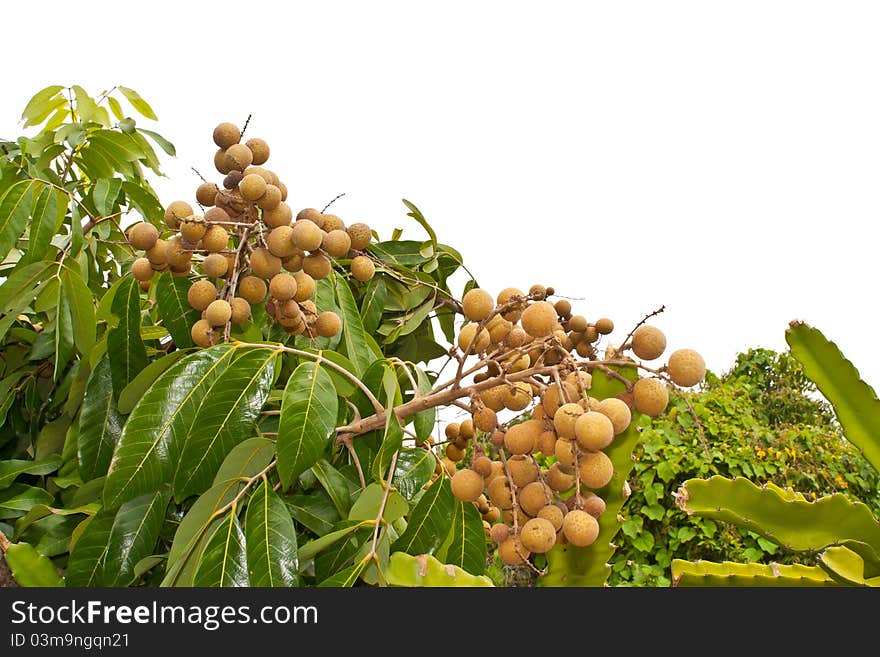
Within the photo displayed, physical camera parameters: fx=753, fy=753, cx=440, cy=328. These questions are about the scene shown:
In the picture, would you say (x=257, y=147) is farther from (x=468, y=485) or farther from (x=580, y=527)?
(x=580, y=527)

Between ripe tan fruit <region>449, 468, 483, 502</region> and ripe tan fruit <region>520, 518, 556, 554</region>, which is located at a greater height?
ripe tan fruit <region>449, 468, 483, 502</region>

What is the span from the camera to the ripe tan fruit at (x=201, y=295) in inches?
36.7

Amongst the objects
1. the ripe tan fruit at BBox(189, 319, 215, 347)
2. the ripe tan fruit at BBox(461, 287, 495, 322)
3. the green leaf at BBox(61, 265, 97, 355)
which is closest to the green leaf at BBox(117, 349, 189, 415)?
the ripe tan fruit at BBox(189, 319, 215, 347)

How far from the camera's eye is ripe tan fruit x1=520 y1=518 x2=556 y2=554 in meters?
0.74

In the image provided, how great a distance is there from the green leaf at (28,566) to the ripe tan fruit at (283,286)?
45 cm

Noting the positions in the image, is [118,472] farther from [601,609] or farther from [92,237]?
[92,237]

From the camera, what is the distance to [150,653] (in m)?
0.68

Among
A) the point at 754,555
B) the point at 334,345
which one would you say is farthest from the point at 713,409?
the point at 334,345

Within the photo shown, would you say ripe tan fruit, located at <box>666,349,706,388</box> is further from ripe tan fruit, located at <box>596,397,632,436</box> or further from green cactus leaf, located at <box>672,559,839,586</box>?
green cactus leaf, located at <box>672,559,839,586</box>

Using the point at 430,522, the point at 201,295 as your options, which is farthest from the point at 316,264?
the point at 430,522

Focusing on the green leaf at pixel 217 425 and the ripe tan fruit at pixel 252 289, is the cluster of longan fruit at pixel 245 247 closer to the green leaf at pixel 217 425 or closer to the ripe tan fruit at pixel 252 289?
the ripe tan fruit at pixel 252 289

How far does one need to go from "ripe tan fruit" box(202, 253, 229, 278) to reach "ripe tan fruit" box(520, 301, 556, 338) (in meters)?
0.39

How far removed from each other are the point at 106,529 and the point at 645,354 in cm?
67

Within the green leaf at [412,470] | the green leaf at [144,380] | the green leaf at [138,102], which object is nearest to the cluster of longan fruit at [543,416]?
the green leaf at [412,470]
